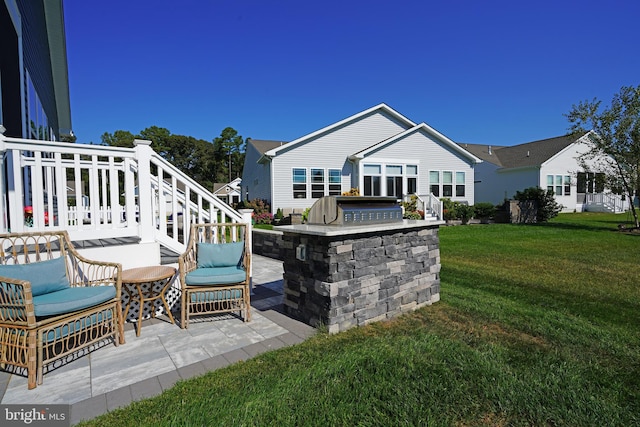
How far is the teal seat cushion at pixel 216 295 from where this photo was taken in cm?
345

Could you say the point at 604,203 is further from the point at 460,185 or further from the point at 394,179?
the point at 394,179

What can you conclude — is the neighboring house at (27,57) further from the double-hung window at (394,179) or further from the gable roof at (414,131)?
the double-hung window at (394,179)

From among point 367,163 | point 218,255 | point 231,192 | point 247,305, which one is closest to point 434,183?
point 367,163

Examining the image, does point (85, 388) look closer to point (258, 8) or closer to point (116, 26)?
point (258, 8)

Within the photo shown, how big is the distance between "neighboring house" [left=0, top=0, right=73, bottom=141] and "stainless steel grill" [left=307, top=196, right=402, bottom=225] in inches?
206

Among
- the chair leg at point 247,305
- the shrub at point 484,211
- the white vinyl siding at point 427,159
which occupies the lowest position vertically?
the chair leg at point 247,305

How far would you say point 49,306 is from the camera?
2.46 m

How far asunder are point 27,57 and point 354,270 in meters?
8.80

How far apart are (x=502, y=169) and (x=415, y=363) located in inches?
929

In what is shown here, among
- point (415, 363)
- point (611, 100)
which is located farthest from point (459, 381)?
point (611, 100)

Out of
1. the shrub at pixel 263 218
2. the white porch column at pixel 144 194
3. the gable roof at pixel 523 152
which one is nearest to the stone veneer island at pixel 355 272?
the white porch column at pixel 144 194

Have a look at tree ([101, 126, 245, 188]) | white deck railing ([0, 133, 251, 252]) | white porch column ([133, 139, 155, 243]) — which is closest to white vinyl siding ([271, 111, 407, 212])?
white deck railing ([0, 133, 251, 252])

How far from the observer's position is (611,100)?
38.7 feet

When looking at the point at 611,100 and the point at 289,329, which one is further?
the point at 611,100
